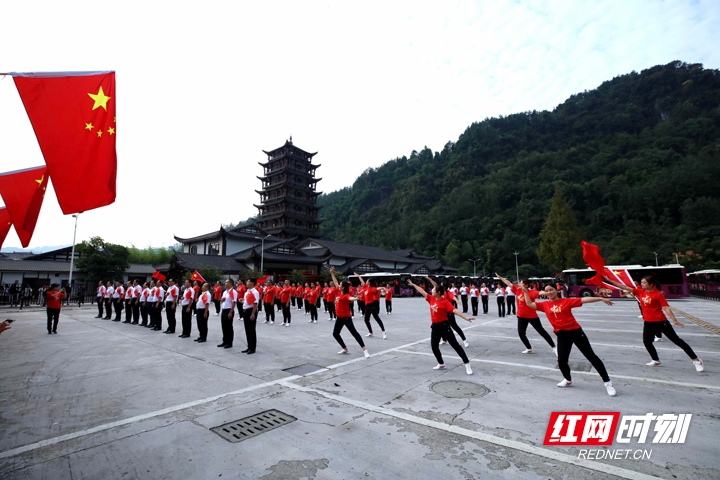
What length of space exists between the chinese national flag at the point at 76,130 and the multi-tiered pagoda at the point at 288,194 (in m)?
45.5

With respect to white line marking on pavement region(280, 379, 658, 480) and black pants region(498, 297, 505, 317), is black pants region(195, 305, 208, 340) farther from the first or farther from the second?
black pants region(498, 297, 505, 317)

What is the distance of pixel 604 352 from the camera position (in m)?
7.38

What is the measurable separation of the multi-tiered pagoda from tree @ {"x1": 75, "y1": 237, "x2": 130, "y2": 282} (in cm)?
2262

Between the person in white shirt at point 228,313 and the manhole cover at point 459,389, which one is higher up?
the person in white shirt at point 228,313

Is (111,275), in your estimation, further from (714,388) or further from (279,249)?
(714,388)

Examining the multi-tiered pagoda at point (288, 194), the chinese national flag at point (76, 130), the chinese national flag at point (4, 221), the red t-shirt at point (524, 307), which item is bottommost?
the red t-shirt at point (524, 307)

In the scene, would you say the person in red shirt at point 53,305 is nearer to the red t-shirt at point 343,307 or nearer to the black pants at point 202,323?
the black pants at point 202,323

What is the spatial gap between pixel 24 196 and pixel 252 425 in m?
5.91

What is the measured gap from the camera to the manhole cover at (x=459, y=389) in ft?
15.3

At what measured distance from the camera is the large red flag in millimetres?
5664

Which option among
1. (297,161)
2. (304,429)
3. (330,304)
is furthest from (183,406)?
(297,161)

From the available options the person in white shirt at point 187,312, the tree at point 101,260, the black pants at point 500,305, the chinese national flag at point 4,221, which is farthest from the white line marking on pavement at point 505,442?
the tree at point 101,260

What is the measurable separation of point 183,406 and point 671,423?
5.77 metres

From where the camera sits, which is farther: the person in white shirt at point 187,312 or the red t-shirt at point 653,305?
the person in white shirt at point 187,312
